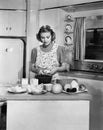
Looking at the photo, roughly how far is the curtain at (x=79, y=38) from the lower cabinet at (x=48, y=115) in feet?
3.04

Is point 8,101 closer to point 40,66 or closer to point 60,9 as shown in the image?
point 40,66

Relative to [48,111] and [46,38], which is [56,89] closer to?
[48,111]

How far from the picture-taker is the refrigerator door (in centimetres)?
309

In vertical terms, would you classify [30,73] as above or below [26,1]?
below

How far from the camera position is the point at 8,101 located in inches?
70.7

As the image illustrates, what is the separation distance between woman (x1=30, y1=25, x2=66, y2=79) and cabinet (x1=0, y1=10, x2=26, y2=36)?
0.61 meters

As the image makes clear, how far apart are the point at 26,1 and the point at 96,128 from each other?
5.89 feet

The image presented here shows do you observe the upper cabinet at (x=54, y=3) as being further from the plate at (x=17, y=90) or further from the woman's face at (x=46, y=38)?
the plate at (x=17, y=90)

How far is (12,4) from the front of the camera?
3117 mm

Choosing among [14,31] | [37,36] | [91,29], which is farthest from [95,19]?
[14,31]

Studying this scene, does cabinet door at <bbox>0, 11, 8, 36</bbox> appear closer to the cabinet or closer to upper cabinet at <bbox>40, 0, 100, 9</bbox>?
the cabinet

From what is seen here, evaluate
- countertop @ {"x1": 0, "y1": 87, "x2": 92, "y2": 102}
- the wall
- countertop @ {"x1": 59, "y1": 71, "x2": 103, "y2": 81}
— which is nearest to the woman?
countertop @ {"x1": 59, "y1": 71, "x2": 103, "y2": 81}

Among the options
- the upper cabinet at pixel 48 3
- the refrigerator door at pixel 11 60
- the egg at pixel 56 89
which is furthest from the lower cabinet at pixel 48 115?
the upper cabinet at pixel 48 3

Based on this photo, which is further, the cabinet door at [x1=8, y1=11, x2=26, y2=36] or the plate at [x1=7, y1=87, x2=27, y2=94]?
the cabinet door at [x1=8, y1=11, x2=26, y2=36]
